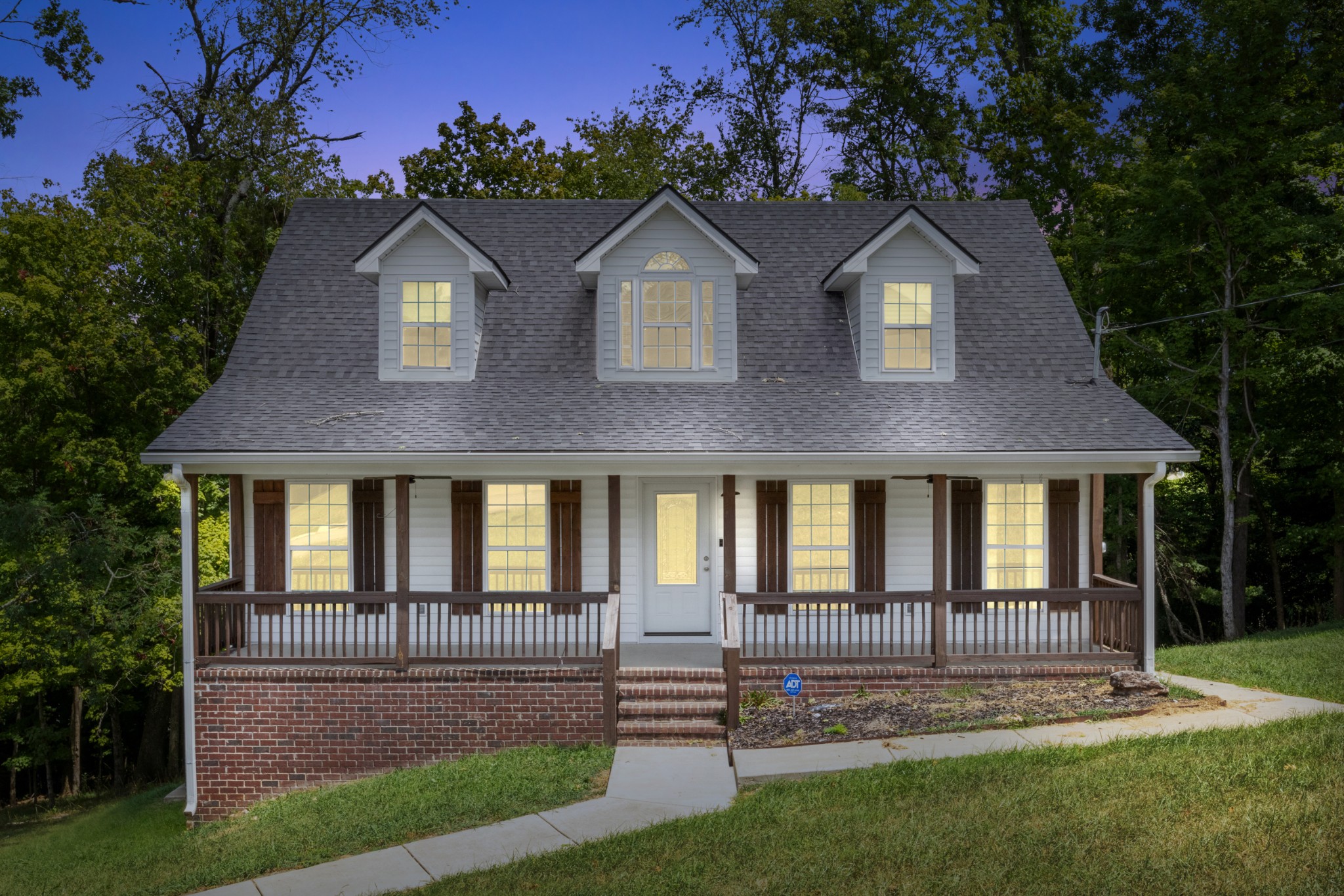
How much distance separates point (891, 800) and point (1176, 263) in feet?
48.6

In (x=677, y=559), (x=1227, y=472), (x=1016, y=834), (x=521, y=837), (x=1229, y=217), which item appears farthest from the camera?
(x=1227, y=472)

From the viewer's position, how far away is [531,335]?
13.6 meters

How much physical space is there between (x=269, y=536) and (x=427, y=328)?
3.47 metres

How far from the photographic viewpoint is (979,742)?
9.06 m

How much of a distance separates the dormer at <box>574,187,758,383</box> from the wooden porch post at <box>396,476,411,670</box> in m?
3.29

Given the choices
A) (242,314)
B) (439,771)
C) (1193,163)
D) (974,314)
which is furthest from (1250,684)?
(242,314)

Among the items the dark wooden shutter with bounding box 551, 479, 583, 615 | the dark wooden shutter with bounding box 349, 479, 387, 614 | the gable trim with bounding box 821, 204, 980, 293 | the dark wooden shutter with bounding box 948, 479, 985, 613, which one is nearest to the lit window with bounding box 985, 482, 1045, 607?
the dark wooden shutter with bounding box 948, 479, 985, 613

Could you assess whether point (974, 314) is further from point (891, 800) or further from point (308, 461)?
point (308, 461)

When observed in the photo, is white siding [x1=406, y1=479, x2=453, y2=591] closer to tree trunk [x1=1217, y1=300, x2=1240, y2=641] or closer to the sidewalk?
the sidewalk

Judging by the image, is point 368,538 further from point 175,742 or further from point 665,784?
point 175,742

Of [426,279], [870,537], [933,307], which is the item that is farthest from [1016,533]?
[426,279]

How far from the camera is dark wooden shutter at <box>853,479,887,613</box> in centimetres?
1223

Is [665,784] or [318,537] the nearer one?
[665,784]

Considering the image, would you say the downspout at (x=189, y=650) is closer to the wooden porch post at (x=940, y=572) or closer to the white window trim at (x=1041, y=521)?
the wooden porch post at (x=940, y=572)
